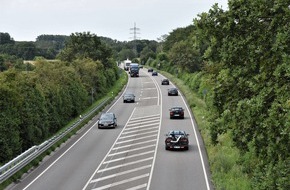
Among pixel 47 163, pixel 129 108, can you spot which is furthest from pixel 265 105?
pixel 129 108

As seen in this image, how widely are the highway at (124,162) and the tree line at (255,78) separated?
16.2 feet

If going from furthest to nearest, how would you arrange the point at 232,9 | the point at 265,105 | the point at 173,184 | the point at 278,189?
1. the point at 173,184
2. the point at 232,9
3. the point at 265,105
4. the point at 278,189

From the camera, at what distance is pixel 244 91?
19.1 m

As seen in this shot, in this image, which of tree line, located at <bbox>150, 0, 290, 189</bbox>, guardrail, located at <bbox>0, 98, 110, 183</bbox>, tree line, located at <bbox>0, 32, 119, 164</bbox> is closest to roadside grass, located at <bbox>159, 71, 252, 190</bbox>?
tree line, located at <bbox>150, 0, 290, 189</bbox>

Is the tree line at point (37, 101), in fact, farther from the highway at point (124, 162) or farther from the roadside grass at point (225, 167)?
the roadside grass at point (225, 167)

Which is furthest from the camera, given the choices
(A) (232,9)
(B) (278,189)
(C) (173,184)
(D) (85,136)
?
(D) (85,136)

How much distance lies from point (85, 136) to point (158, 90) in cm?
4538

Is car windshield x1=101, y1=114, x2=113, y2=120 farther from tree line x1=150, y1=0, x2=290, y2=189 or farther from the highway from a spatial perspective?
tree line x1=150, y1=0, x2=290, y2=189

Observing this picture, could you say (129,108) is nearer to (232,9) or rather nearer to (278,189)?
(232,9)

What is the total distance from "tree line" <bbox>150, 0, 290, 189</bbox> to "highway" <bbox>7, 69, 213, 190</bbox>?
4.93 m

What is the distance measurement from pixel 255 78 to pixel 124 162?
13.1 metres

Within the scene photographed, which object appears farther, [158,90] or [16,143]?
[158,90]

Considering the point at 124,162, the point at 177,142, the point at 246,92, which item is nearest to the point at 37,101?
the point at 124,162

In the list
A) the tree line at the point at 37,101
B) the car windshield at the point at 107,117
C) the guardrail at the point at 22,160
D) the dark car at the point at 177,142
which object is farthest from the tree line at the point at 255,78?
the car windshield at the point at 107,117
